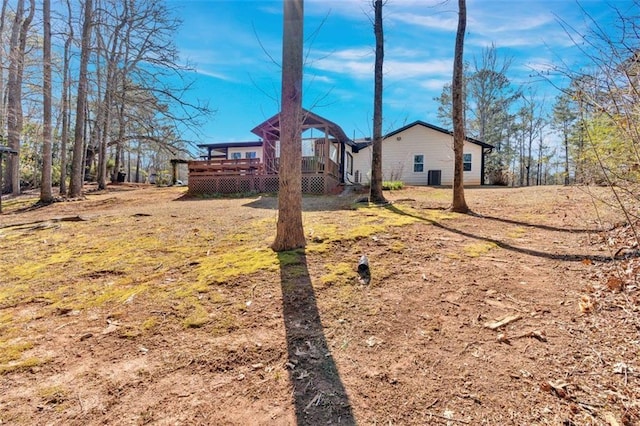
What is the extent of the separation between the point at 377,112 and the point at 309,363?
27.8 feet

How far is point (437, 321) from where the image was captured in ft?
9.09

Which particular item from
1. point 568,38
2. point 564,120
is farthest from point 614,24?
point 564,120

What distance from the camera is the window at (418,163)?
20469 mm

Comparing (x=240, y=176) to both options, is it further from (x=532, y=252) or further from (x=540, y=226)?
(x=532, y=252)

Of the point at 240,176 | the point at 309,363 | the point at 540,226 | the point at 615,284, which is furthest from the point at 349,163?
the point at 309,363

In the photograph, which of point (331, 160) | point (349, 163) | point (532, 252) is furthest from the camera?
point (349, 163)

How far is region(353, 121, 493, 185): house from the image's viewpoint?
1978cm

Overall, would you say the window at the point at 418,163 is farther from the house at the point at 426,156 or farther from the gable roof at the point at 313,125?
the gable roof at the point at 313,125

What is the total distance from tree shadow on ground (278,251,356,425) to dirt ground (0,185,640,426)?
0.01 meters

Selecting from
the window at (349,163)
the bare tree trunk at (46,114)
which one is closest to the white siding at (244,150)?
the window at (349,163)

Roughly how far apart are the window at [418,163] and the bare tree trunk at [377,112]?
462 inches

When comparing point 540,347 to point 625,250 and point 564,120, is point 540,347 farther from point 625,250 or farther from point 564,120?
point 564,120

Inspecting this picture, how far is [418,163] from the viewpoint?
20547 mm

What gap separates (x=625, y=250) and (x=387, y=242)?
2764 millimetres
